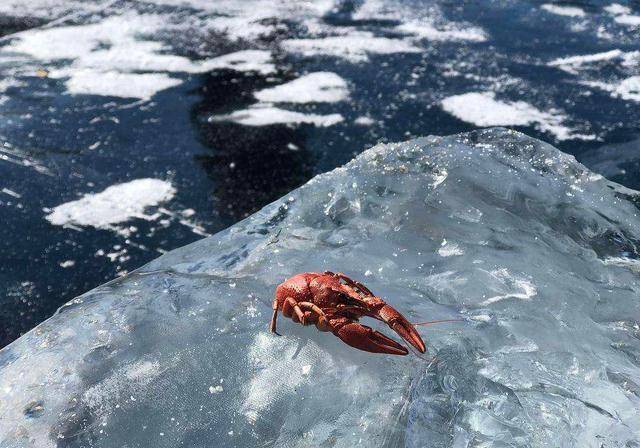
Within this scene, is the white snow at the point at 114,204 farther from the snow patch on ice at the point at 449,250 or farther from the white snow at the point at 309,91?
the snow patch on ice at the point at 449,250

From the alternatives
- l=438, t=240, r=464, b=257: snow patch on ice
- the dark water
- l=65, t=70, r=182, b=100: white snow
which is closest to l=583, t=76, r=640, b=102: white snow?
the dark water

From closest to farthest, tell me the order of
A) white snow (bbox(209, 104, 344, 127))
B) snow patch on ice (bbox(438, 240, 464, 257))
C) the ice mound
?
the ice mound → snow patch on ice (bbox(438, 240, 464, 257)) → white snow (bbox(209, 104, 344, 127))

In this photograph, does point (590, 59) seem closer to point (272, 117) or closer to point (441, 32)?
point (441, 32)

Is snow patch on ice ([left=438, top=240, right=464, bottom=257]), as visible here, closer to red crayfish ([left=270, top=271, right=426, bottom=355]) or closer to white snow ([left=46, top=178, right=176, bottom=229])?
red crayfish ([left=270, top=271, right=426, bottom=355])

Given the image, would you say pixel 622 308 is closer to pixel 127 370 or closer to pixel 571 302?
pixel 571 302

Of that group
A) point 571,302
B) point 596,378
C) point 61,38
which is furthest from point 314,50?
point 596,378

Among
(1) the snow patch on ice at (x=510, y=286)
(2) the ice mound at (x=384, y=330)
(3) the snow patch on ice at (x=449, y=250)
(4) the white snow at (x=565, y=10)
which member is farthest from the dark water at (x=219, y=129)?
(1) the snow patch on ice at (x=510, y=286)

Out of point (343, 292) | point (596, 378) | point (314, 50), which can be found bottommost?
point (314, 50)
